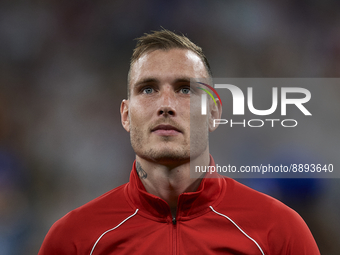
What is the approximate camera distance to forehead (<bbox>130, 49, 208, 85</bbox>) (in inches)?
61.5

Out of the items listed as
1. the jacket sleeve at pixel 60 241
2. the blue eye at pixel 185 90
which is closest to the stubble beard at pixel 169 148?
the blue eye at pixel 185 90

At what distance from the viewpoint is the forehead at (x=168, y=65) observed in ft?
5.13

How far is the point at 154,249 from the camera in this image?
1432mm

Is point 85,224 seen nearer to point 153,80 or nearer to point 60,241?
point 60,241

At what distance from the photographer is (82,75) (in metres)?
2.81

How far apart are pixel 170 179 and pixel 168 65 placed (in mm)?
580

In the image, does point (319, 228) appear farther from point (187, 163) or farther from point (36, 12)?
point (36, 12)

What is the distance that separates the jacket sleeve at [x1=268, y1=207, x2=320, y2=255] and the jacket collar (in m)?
0.31

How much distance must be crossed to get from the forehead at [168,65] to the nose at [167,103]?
0.08m

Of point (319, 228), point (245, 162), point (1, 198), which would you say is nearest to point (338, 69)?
point (245, 162)

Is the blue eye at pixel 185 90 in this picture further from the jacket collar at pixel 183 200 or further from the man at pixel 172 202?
the jacket collar at pixel 183 200

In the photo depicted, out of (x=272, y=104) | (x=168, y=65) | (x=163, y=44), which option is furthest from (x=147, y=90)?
(x=272, y=104)

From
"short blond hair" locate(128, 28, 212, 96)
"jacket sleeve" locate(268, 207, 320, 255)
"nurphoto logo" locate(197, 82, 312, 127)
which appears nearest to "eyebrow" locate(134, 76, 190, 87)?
"short blond hair" locate(128, 28, 212, 96)

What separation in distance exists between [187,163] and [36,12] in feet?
7.12
